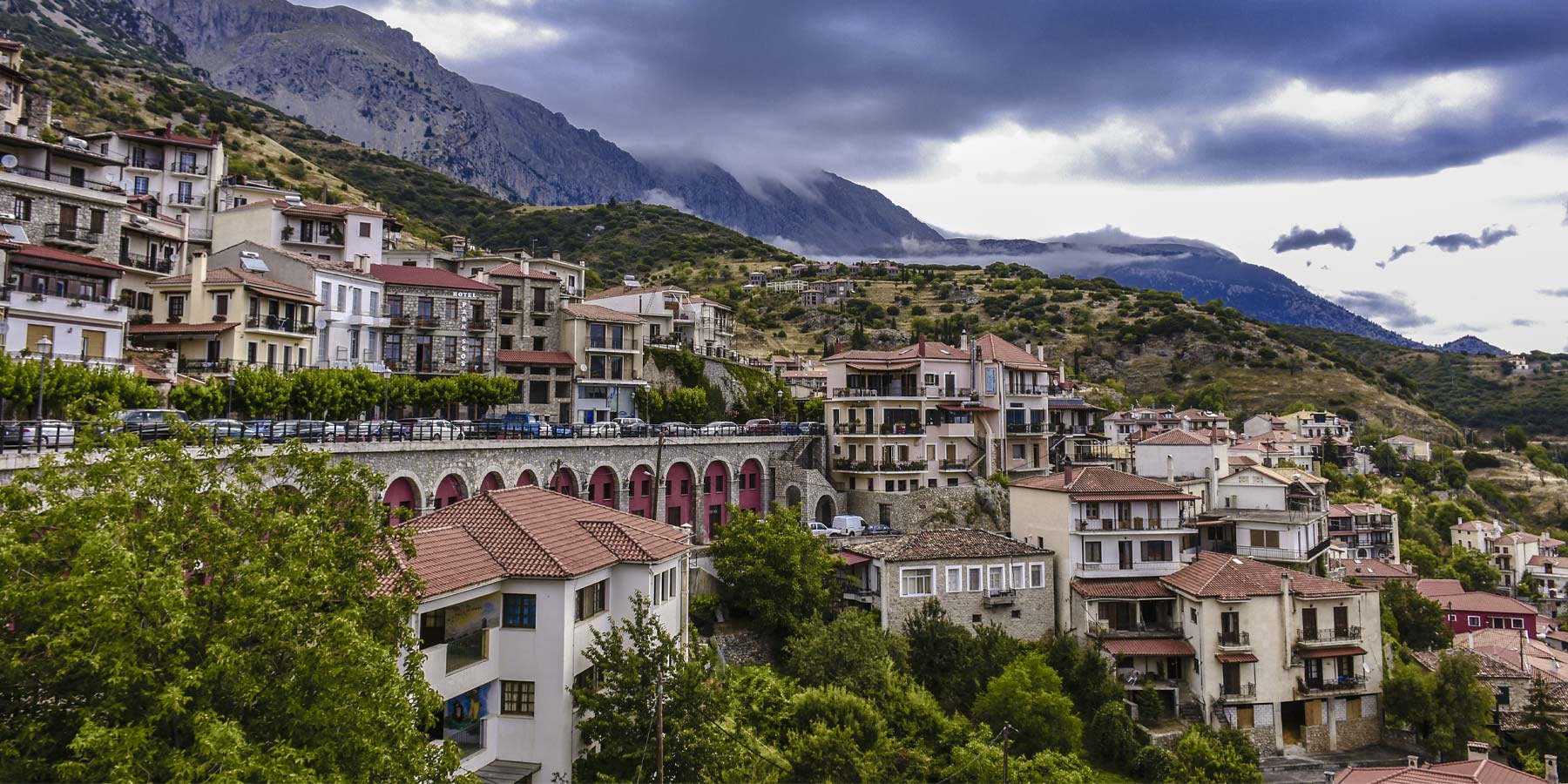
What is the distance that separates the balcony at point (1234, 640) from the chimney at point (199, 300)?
174 feet

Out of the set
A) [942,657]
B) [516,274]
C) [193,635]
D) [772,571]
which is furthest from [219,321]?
[193,635]

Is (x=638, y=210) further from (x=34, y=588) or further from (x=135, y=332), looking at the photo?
(x=34, y=588)

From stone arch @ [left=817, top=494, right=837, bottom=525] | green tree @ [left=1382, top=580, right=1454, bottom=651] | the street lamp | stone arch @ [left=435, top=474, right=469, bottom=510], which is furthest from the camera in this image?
stone arch @ [left=817, top=494, right=837, bottom=525]

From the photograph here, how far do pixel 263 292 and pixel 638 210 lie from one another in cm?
14704

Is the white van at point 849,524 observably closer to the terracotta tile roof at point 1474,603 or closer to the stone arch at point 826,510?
the stone arch at point 826,510

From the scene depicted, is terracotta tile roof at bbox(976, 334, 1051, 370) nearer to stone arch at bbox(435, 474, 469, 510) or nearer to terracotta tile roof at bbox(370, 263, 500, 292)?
terracotta tile roof at bbox(370, 263, 500, 292)

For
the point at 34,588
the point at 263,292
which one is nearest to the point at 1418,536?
the point at 263,292

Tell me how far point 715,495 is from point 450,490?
21.2 m

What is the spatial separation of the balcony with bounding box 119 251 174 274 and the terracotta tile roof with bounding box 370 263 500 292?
1129cm

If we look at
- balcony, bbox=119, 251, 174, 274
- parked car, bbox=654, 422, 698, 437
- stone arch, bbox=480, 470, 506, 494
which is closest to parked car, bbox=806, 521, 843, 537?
parked car, bbox=654, 422, 698, 437

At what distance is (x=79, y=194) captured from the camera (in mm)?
48000

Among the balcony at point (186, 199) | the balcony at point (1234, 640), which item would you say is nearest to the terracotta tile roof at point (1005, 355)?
the balcony at point (1234, 640)

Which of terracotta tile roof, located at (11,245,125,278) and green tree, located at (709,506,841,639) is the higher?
terracotta tile roof, located at (11,245,125,278)

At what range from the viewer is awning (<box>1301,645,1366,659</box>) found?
4500 cm
